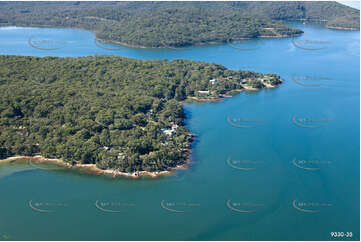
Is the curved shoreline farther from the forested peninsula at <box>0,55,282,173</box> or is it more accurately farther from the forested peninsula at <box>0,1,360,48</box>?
the forested peninsula at <box>0,1,360,48</box>

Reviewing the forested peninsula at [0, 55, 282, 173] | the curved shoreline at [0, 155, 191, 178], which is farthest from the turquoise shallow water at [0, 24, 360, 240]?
the forested peninsula at [0, 55, 282, 173]

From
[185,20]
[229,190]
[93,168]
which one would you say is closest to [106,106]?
[93,168]

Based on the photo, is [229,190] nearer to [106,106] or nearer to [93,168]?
[93,168]

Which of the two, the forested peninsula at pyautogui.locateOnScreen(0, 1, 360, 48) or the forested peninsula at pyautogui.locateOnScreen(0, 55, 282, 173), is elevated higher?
the forested peninsula at pyautogui.locateOnScreen(0, 1, 360, 48)

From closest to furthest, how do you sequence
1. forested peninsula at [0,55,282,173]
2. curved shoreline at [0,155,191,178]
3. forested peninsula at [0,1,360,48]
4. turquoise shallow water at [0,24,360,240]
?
turquoise shallow water at [0,24,360,240] → curved shoreline at [0,155,191,178] → forested peninsula at [0,55,282,173] → forested peninsula at [0,1,360,48]

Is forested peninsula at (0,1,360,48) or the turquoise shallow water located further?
forested peninsula at (0,1,360,48)

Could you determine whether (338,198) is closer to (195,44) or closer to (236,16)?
(195,44)

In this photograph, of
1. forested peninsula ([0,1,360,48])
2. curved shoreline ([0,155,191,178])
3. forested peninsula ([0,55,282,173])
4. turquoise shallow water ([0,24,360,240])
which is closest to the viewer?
turquoise shallow water ([0,24,360,240])
